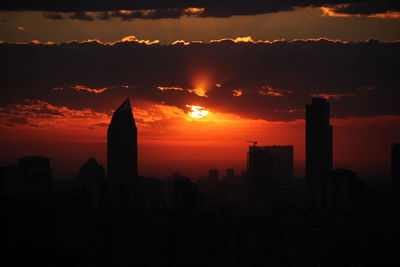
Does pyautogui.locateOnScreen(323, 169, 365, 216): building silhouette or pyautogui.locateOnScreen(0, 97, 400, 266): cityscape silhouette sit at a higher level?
pyautogui.locateOnScreen(323, 169, 365, 216): building silhouette

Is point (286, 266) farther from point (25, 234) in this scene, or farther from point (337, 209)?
point (337, 209)

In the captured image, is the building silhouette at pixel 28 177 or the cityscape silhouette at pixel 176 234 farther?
the building silhouette at pixel 28 177

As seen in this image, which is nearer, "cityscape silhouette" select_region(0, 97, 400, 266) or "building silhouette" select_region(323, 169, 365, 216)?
"cityscape silhouette" select_region(0, 97, 400, 266)

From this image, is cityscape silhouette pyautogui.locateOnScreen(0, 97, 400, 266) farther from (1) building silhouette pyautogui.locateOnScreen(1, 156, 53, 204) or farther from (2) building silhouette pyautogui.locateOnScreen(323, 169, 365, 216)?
(1) building silhouette pyautogui.locateOnScreen(1, 156, 53, 204)

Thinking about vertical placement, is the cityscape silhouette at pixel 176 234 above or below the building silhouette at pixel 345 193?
below

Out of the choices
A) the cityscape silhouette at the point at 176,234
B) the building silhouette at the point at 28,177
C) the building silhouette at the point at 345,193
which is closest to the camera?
the cityscape silhouette at the point at 176,234

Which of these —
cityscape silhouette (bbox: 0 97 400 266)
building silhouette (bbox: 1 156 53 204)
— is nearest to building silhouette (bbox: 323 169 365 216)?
cityscape silhouette (bbox: 0 97 400 266)

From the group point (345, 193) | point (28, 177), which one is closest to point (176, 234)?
point (345, 193)

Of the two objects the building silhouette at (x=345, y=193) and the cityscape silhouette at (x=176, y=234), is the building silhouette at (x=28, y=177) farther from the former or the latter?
the building silhouette at (x=345, y=193)

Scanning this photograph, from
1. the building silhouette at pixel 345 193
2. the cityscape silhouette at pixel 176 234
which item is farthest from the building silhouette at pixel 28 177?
the building silhouette at pixel 345 193

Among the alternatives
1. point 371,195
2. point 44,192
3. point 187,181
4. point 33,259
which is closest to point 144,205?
point 187,181

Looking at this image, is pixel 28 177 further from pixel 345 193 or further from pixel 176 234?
pixel 176 234
